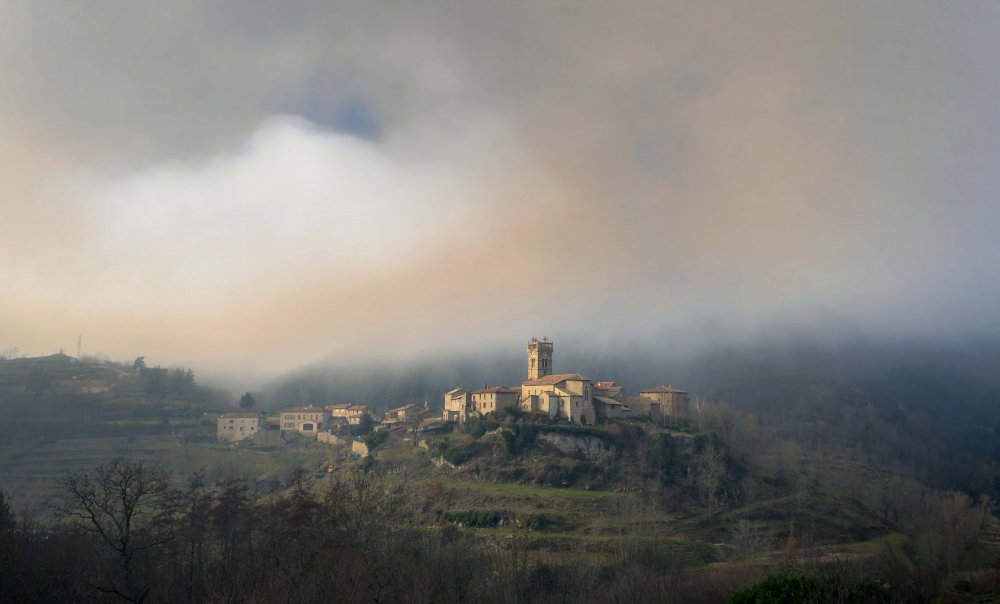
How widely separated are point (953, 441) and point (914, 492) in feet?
301

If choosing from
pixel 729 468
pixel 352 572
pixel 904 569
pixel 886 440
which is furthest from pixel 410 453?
pixel 886 440

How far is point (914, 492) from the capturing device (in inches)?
4171

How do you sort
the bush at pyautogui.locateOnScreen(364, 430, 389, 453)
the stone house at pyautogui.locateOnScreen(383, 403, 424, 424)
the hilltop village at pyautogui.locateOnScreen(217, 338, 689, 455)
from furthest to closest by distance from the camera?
the stone house at pyautogui.locateOnScreen(383, 403, 424, 424) → the bush at pyautogui.locateOnScreen(364, 430, 389, 453) → the hilltop village at pyautogui.locateOnScreen(217, 338, 689, 455)

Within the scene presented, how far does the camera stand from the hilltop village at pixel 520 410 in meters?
104

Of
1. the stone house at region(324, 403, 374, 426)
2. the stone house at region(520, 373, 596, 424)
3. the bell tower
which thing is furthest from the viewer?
the stone house at region(324, 403, 374, 426)

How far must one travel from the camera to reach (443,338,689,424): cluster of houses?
103525 mm

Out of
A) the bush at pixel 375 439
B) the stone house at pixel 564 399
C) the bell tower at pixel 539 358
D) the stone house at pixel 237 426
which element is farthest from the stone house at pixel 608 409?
the stone house at pixel 237 426

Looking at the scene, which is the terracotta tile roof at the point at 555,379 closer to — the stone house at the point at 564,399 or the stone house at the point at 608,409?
the stone house at the point at 564,399

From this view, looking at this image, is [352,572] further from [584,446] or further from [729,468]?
[729,468]

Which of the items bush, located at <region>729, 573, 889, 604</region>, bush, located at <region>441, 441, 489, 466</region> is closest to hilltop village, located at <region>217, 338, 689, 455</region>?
bush, located at <region>441, 441, 489, 466</region>

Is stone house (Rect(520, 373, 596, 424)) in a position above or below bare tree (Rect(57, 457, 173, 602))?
above

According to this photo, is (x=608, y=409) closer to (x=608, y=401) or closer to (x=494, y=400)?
(x=608, y=401)

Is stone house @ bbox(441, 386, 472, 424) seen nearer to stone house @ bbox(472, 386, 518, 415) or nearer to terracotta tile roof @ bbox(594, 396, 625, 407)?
stone house @ bbox(472, 386, 518, 415)

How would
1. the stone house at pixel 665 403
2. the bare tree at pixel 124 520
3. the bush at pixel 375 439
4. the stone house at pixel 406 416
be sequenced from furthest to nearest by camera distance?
1. the stone house at pixel 406 416
2. the stone house at pixel 665 403
3. the bush at pixel 375 439
4. the bare tree at pixel 124 520
